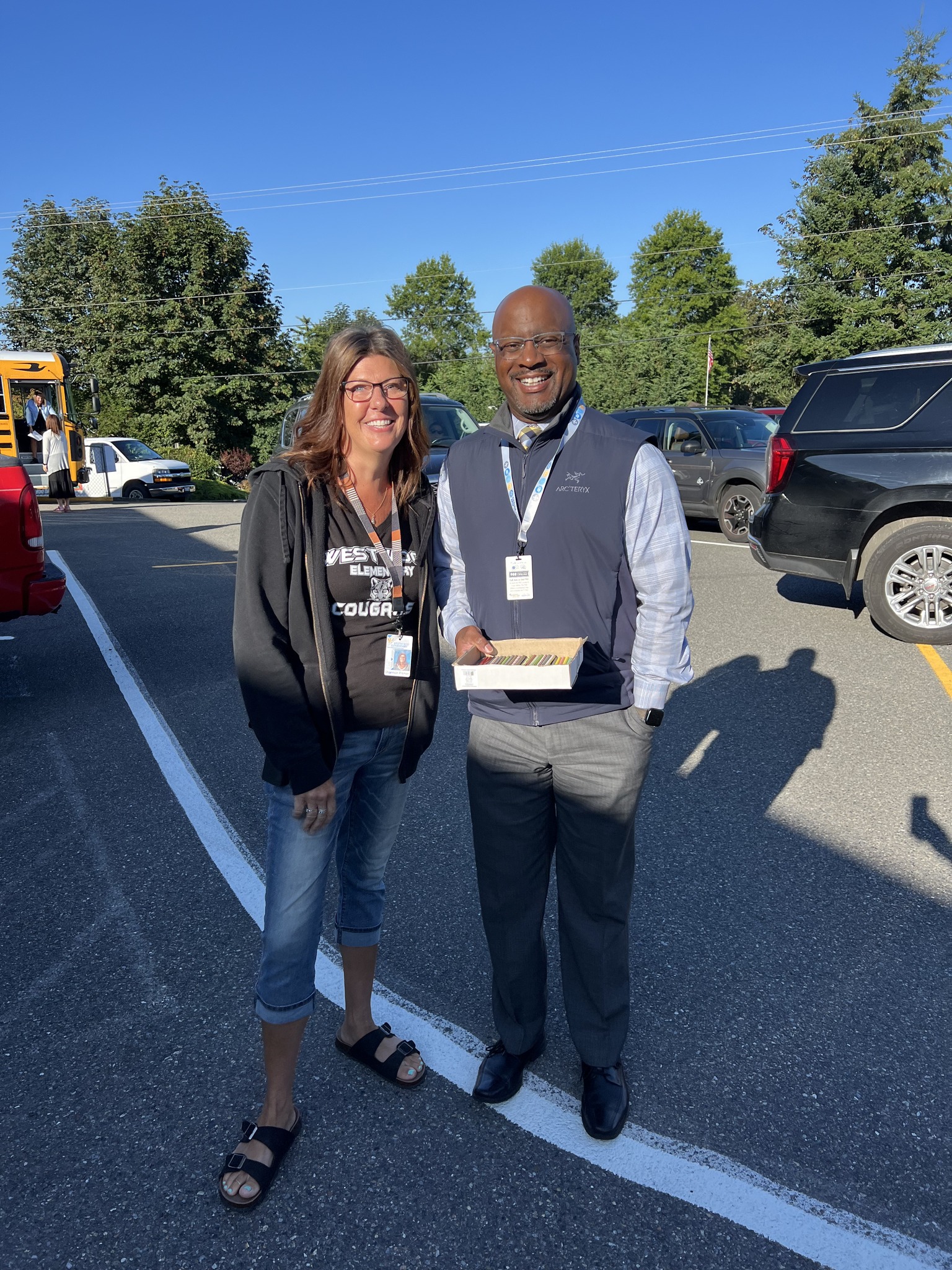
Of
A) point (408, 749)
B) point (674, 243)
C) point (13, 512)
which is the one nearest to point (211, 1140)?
point (408, 749)

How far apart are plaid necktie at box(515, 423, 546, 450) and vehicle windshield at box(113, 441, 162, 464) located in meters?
25.1

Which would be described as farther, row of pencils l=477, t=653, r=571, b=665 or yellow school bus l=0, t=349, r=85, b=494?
yellow school bus l=0, t=349, r=85, b=494

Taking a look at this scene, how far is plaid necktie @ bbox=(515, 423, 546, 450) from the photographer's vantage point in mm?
2309

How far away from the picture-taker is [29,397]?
71.9 ft

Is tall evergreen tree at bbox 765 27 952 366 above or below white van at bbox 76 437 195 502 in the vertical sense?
above

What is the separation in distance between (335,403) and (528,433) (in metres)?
0.49

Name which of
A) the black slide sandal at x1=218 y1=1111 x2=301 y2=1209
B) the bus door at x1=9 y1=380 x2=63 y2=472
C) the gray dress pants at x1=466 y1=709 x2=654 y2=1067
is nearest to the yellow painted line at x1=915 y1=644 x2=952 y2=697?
the gray dress pants at x1=466 y1=709 x2=654 y2=1067

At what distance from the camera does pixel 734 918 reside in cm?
339

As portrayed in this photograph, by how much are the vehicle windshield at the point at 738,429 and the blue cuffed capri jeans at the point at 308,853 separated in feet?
40.4

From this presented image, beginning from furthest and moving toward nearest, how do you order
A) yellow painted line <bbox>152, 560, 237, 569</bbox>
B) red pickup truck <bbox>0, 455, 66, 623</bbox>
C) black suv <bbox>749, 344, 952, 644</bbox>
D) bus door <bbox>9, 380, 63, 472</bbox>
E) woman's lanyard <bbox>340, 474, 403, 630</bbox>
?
bus door <bbox>9, 380, 63, 472</bbox>, yellow painted line <bbox>152, 560, 237, 569</bbox>, black suv <bbox>749, 344, 952, 644</bbox>, red pickup truck <bbox>0, 455, 66, 623</bbox>, woman's lanyard <bbox>340, 474, 403, 630</bbox>

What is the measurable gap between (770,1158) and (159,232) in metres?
43.0

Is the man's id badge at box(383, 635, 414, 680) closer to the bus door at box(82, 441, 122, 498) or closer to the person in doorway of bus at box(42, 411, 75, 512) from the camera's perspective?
the person in doorway of bus at box(42, 411, 75, 512)

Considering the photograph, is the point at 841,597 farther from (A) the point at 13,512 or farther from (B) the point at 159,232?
(B) the point at 159,232

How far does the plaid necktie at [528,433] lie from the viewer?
7.57 feet
